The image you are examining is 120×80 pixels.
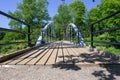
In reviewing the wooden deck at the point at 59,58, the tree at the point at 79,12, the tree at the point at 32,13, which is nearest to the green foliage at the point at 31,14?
the tree at the point at 32,13

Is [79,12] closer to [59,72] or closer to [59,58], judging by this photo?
[59,58]

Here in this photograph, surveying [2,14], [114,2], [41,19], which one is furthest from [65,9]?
[2,14]

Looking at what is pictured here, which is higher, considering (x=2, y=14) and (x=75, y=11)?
(x=75, y=11)

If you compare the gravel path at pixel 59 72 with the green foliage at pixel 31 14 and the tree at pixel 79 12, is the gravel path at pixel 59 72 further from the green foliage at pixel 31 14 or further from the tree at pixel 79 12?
the tree at pixel 79 12

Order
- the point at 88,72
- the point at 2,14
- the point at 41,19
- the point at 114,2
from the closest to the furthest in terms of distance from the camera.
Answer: the point at 88,72
the point at 2,14
the point at 114,2
the point at 41,19

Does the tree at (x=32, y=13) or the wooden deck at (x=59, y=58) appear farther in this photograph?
the tree at (x=32, y=13)

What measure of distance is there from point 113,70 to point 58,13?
57.0m

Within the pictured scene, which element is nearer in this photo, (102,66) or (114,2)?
(102,66)

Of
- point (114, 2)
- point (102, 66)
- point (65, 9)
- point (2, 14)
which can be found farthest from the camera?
point (65, 9)

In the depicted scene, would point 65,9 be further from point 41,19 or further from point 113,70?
point 113,70

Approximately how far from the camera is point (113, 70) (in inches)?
114

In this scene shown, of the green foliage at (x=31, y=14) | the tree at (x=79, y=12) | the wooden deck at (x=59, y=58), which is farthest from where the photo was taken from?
the tree at (x=79, y=12)

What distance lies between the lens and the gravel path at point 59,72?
8.68ft

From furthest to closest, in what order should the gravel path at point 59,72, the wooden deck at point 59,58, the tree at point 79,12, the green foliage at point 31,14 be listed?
the tree at point 79,12
the green foliage at point 31,14
the wooden deck at point 59,58
the gravel path at point 59,72
